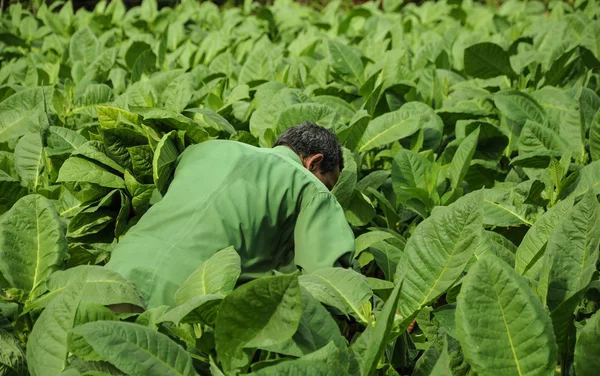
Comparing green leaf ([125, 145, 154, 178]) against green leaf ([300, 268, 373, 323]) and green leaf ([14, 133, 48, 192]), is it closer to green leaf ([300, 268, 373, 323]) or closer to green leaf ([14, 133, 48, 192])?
green leaf ([14, 133, 48, 192])

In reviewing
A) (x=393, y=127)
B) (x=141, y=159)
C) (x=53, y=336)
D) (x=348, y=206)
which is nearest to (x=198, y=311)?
(x=53, y=336)

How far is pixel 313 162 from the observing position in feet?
11.1

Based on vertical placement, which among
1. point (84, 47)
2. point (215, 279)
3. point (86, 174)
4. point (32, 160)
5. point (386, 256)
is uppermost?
point (215, 279)

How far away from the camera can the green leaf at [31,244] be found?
245 centimetres

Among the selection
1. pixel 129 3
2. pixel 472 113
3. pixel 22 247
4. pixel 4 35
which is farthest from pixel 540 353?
pixel 129 3

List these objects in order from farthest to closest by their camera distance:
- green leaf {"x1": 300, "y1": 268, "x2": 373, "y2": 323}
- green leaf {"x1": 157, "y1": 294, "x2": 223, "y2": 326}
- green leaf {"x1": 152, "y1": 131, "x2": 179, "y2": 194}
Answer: green leaf {"x1": 152, "y1": 131, "x2": 179, "y2": 194} → green leaf {"x1": 300, "y1": 268, "x2": 373, "y2": 323} → green leaf {"x1": 157, "y1": 294, "x2": 223, "y2": 326}

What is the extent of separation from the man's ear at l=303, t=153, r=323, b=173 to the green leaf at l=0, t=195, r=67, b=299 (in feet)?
3.76

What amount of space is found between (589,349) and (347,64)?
317cm

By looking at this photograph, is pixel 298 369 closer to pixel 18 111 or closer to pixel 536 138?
pixel 536 138

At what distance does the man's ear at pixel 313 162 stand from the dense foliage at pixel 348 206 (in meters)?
0.14

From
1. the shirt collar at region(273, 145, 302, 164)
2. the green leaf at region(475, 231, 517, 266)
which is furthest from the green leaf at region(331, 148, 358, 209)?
the green leaf at region(475, 231, 517, 266)

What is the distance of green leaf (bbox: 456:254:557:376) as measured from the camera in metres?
1.85

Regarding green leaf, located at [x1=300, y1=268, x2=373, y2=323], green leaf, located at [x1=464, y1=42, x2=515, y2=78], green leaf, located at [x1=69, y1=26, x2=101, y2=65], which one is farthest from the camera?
green leaf, located at [x1=69, y1=26, x2=101, y2=65]

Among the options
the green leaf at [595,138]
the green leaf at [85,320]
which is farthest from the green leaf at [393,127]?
the green leaf at [85,320]
